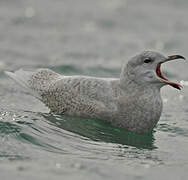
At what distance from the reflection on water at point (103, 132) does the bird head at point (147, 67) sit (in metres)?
0.75

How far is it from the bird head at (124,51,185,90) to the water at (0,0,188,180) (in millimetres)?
772

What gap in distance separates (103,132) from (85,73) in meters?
4.14

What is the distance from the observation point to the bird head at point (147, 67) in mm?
7737

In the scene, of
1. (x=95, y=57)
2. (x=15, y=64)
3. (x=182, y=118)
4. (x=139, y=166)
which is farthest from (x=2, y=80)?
(x=139, y=166)

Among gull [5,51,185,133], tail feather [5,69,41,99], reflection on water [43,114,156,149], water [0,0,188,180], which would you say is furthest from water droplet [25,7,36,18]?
reflection on water [43,114,156,149]

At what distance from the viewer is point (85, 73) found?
1173 centimetres

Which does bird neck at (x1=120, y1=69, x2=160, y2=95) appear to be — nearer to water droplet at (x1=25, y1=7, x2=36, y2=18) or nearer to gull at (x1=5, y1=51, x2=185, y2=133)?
gull at (x1=5, y1=51, x2=185, y2=133)

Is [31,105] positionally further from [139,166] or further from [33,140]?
[139,166]

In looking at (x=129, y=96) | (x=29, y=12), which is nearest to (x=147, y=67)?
(x=129, y=96)

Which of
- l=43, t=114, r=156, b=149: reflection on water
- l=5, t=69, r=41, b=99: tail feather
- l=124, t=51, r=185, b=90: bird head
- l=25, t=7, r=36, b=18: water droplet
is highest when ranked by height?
l=25, t=7, r=36, b=18: water droplet

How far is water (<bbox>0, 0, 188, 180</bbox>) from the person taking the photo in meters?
6.40

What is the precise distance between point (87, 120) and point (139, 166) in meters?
1.65

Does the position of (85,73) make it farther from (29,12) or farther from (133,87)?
(29,12)

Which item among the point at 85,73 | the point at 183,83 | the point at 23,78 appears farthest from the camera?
the point at 85,73
